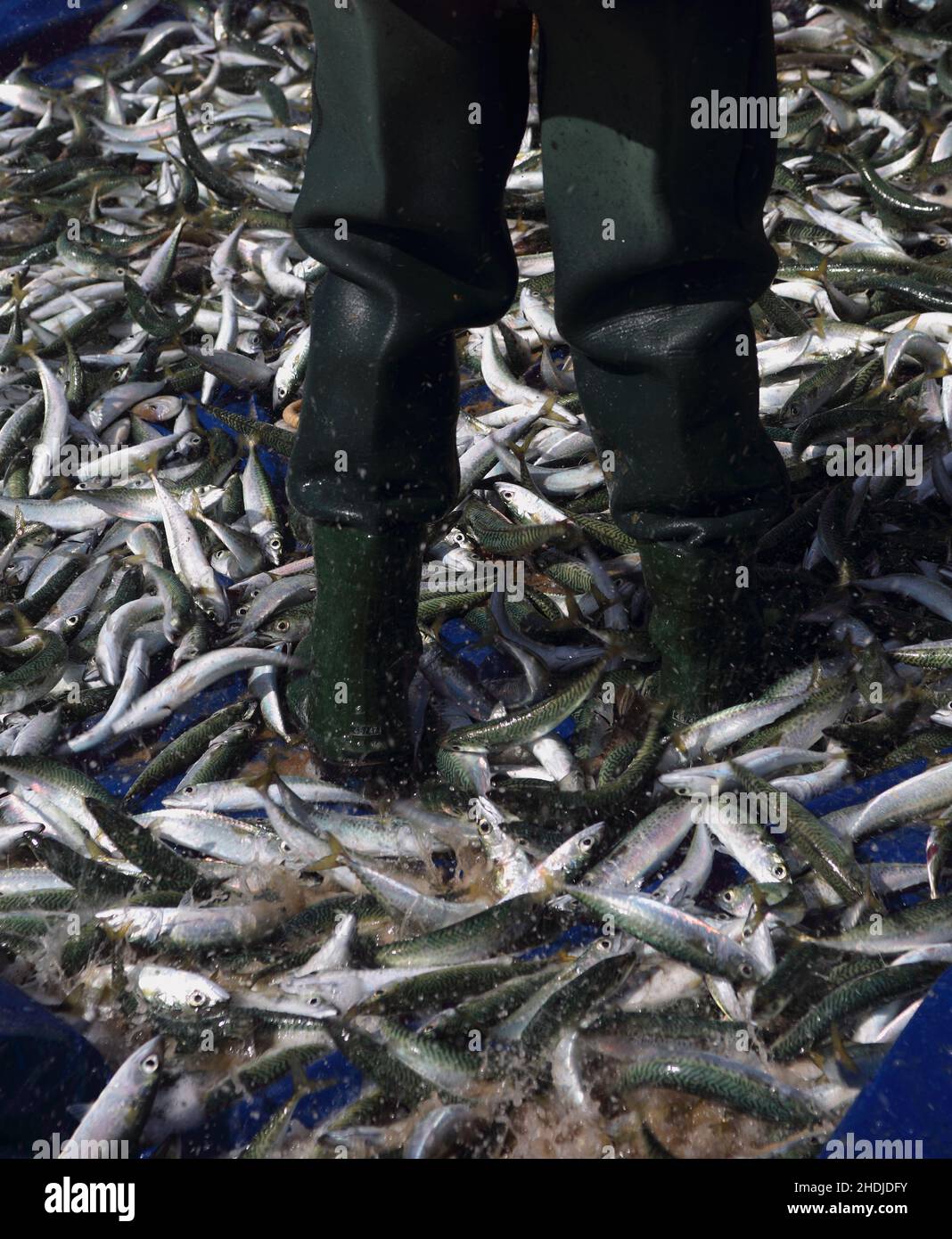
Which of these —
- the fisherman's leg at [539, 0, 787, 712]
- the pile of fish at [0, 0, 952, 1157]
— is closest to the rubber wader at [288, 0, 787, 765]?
the fisherman's leg at [539, 0, 787, 712]

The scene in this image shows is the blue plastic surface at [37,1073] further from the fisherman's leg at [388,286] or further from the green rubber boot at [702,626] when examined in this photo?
the green rubber boot at [702,626]

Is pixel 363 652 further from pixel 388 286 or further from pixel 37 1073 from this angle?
pixel 37 1073

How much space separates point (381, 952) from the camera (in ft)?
7.87

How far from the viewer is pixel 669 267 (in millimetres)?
2057

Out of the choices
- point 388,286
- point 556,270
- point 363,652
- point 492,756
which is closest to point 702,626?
point 492,756

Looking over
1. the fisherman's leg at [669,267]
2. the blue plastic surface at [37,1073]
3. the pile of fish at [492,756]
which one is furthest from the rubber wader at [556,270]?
the blue plastic surface at [37,1073]

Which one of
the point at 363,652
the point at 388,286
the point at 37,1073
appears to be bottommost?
the point at 37,1073

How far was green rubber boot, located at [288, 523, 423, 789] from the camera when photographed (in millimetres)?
2477

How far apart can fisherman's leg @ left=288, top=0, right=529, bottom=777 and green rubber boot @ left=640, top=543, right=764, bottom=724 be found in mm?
476

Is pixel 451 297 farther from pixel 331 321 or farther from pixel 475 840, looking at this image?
pixel 475 840

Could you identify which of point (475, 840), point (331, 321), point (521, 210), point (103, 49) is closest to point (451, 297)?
point (331, 321)

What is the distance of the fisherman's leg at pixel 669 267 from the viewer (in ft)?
6.19

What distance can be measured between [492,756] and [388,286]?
1.12m

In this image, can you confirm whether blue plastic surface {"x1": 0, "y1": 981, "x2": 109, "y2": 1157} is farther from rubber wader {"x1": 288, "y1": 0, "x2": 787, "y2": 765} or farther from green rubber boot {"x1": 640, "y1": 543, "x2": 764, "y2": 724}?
green rubber boot {"x1": 640, "y1": 543, "x2": 764, "y2": 724}
